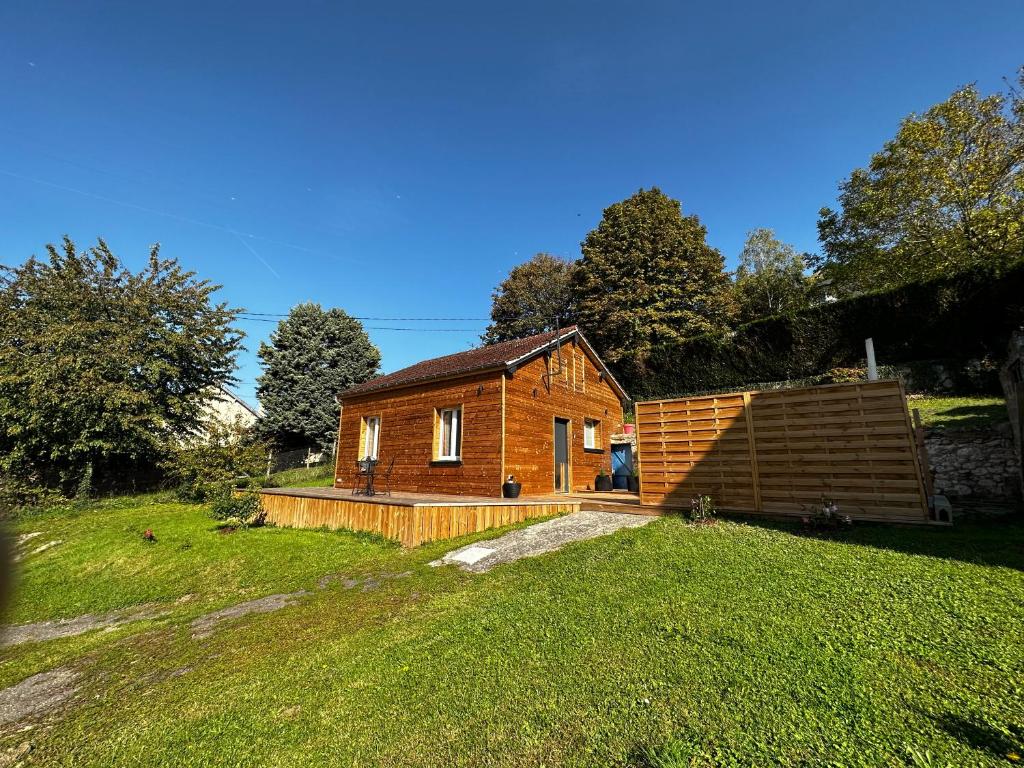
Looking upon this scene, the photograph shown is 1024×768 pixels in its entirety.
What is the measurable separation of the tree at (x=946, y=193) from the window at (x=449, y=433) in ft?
56.4

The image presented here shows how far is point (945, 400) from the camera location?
525 inches

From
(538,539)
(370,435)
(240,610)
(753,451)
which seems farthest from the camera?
(370,435)

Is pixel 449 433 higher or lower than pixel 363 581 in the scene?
higher

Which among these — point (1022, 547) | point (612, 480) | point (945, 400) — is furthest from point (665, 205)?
point (1022, 547)

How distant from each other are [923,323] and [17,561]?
2111 cm

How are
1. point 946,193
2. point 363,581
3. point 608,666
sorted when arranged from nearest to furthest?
1. point 608,666
2. point 363,581
3. point 946,193

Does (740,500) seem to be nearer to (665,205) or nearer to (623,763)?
(623,763)

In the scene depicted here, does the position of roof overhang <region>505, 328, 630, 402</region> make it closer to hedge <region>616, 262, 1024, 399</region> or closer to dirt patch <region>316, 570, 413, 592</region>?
hedge <region>616, 262, 1024, 399</region>

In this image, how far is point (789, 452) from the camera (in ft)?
26.7

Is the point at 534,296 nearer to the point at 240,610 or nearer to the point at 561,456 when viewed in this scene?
the point at 561,456

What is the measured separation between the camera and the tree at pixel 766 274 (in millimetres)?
30766

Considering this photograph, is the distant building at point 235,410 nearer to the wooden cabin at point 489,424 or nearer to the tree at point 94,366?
the tree at point 94,366

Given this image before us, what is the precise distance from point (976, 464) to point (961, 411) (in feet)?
11.7

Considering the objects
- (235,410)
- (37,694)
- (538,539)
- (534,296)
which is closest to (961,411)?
(538,539)
